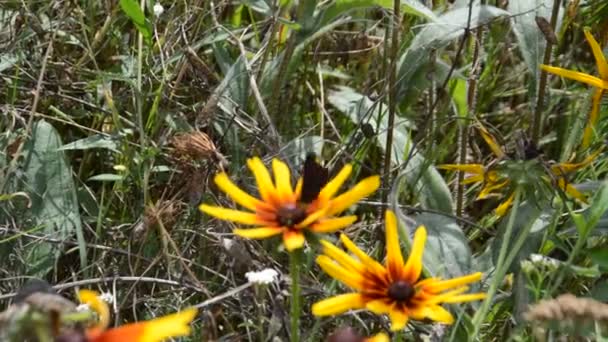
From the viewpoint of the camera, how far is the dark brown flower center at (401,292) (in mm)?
1007

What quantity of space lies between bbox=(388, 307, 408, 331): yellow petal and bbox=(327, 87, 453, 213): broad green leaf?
1.61 feet

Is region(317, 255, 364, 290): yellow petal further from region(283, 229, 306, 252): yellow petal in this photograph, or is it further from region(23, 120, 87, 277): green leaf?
region(23, 120, 87, 277): green leaf

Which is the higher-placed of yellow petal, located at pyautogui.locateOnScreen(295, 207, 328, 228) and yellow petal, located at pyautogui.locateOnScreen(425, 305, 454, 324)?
yellow petal, located at pyautogui.locateOnScreen(295, 207, 328, 228)

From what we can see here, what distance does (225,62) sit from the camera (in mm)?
1806

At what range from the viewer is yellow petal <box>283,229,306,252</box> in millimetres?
989

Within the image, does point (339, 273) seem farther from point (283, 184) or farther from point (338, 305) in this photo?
point (283, 184)

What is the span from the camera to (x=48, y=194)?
1675 millimetres

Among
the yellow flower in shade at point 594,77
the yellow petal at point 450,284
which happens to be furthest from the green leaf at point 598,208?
the yellow petal at point 450,284

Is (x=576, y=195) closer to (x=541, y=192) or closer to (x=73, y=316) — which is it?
(x=541, y=192)

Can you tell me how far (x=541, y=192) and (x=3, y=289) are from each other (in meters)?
0.79

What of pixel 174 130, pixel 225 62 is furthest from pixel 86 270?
pixel 225 62

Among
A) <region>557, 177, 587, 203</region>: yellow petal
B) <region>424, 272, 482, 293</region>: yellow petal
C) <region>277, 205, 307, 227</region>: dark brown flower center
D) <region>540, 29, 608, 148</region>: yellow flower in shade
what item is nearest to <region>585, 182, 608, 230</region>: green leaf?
<region>557, 177, 587, 203</region>: yellow petal

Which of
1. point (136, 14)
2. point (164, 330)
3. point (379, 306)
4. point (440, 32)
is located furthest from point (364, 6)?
point (164, 330)

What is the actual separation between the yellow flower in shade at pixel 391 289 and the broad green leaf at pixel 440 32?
0.56 metres
